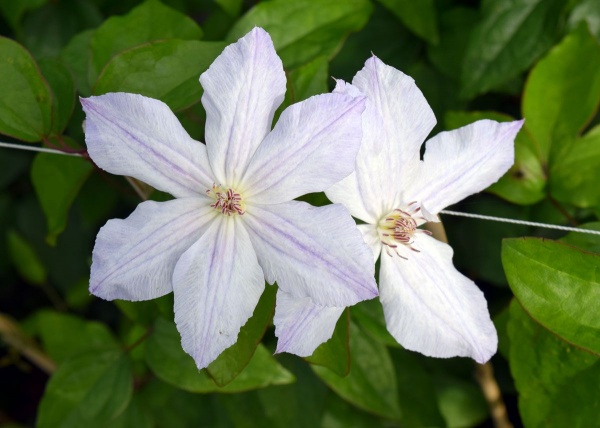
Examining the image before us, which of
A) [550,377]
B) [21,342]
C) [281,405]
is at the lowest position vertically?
[21,342]

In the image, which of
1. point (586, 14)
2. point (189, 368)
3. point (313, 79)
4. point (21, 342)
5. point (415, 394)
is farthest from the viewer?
point (21, 342)

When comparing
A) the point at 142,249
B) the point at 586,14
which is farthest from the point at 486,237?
the point at 142,249

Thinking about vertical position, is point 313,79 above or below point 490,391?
above

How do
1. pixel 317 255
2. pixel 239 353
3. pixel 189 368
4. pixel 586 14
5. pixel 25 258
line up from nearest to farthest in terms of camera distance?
pixel 317 255
pixel 239 353
pixel 189 368
pixel 586 14
pixel 25 258

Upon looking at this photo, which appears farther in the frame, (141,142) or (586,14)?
(586,14)

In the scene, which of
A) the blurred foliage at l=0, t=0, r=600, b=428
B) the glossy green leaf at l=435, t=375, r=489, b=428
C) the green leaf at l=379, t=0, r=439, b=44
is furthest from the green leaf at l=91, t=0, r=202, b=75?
the glossy green leaf at l=435, t=375, r=489, b=428

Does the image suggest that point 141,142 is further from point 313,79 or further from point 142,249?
point 313,79
